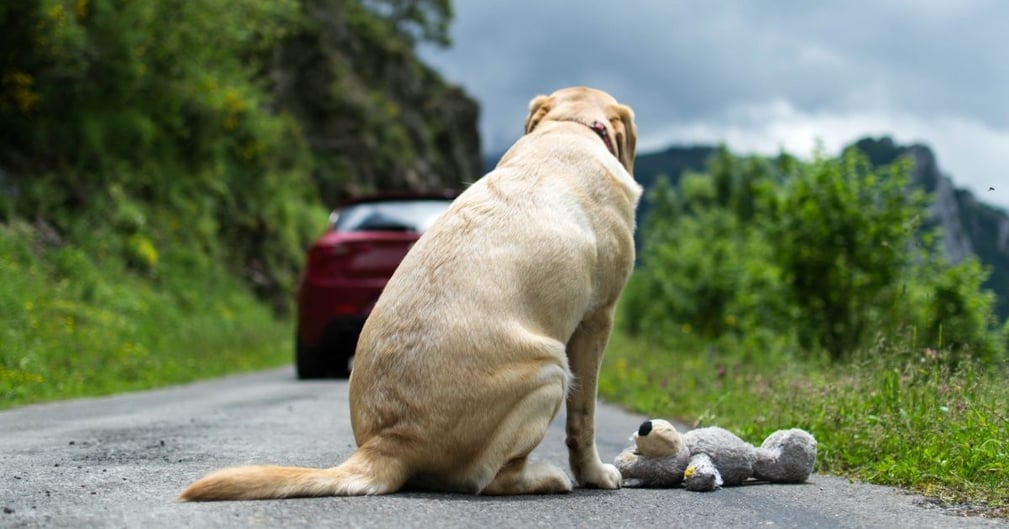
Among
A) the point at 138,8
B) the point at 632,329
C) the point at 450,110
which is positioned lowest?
the point at 632,329

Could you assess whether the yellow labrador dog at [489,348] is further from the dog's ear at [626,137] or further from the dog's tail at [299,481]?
the dog's ear at [626,137]

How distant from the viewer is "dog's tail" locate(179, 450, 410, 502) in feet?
11.3

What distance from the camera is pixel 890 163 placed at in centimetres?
1291

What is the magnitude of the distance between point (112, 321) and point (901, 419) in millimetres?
11480

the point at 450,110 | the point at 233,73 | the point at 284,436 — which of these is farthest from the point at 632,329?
the point at 284,436

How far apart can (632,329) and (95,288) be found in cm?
3674

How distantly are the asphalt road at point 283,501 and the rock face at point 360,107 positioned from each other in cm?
2724

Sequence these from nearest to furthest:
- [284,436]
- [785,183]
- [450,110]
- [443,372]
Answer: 1. [443,372]
2. [284,436]
3. [785,183]
4. [450,110]

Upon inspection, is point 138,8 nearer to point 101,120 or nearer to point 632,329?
point 101,120

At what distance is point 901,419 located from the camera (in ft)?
16.6

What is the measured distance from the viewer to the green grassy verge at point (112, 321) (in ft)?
A: 33.1

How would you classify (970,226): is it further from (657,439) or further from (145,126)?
(145,126)

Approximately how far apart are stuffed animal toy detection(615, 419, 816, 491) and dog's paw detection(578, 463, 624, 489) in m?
0.16

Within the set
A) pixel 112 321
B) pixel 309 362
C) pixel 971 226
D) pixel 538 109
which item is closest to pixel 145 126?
pixel 112 321
